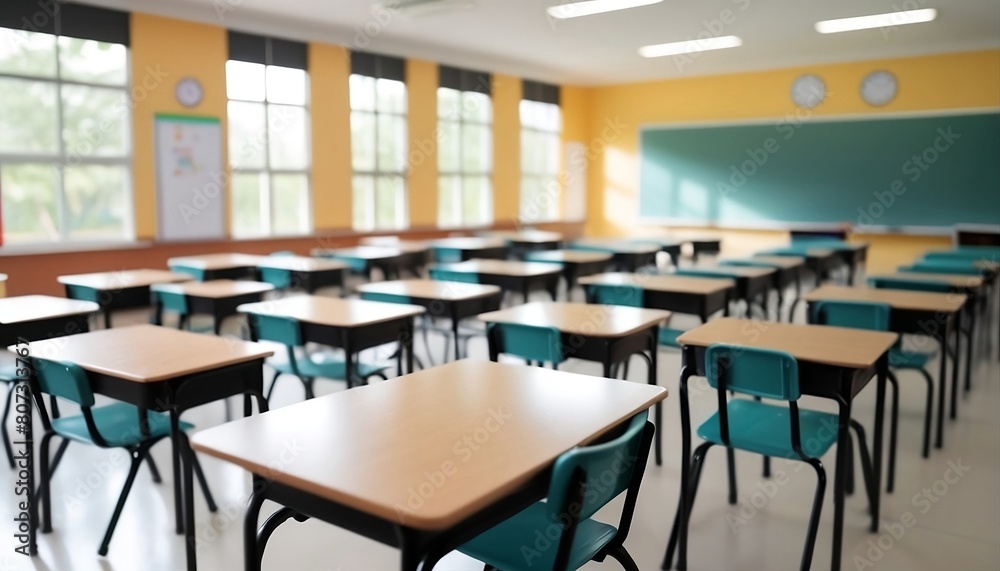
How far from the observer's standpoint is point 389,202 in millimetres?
9539

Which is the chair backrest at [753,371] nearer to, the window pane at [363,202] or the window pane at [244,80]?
the window pane at [244,80]

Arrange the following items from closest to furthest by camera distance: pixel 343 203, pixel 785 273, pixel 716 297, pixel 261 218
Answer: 1. pixel 716 297
2. pixel 785 273
3. pixel 261 218
4. pixel 343 203

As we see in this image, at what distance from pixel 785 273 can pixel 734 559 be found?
142 inches

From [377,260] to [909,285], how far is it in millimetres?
4020

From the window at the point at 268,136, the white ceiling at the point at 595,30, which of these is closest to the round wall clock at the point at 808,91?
the white ceiling at the point at 595,30

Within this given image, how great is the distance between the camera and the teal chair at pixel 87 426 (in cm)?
237

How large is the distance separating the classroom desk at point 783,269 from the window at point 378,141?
494 cm

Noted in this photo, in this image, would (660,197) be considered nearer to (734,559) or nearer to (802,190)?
(802,190)

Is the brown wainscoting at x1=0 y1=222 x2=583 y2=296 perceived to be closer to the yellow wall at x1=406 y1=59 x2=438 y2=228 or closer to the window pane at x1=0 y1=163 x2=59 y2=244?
the window pane at x1=0 y1=163 x2=59 y2=244

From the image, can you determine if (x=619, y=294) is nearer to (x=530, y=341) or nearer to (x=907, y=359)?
(x=530, y=341)

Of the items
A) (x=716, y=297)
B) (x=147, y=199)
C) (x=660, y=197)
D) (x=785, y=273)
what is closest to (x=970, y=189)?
(x=660, y=197)

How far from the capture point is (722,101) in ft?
36.7

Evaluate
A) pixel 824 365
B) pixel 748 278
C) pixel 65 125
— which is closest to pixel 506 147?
pixel 65 125

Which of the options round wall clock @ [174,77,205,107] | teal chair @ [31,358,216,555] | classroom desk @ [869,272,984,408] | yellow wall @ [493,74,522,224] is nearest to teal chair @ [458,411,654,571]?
teal chair @ [31,358,216,555]
